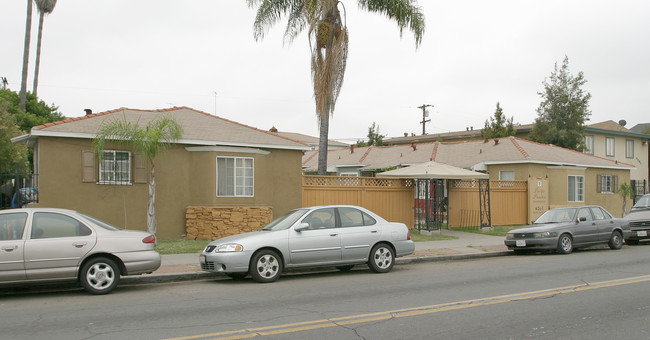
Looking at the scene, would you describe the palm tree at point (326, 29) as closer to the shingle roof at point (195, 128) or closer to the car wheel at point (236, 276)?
the shingle roof at point (195, 128)

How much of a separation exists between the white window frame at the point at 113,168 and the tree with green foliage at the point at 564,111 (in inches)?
1038

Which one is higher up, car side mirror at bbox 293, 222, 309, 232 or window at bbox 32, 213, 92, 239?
window at bbox 32, 213, 92, 239

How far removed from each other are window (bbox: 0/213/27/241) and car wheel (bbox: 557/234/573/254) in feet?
41.6

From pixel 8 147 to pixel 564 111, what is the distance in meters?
29.8

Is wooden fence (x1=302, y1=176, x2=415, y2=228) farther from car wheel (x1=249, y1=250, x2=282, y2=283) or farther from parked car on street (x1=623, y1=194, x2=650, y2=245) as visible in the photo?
car wheel (x1=249, y1=250, x2=282, y2=283)

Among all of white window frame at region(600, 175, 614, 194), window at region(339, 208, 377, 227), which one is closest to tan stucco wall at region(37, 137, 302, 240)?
window at region(339, 208, 377, 227)

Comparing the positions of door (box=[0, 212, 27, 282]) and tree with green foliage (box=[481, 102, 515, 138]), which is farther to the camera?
tree with green foliage (box=[481, 102, 515, 138])

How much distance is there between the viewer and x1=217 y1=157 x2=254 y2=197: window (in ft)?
56.2

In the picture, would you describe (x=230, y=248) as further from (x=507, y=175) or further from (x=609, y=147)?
(x=609, y=147)

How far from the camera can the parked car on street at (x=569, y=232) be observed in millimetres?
14781

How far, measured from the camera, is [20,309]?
26.8ft

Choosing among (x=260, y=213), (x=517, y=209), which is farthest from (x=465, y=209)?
(x=260, y=213)

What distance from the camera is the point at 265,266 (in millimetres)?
10484

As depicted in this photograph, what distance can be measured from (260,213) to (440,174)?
6393mm
